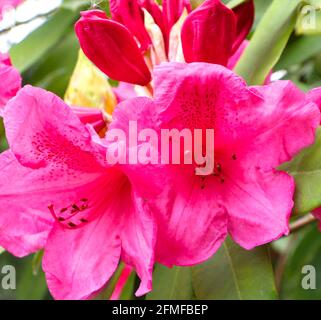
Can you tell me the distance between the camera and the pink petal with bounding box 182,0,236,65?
0.82 m

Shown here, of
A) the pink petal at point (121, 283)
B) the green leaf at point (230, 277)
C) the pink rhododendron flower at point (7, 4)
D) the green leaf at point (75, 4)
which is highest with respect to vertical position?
the pink rhododendron flower at point (7, 4)

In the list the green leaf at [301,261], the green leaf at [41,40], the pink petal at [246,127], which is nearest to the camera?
the pink petal at [246,127]

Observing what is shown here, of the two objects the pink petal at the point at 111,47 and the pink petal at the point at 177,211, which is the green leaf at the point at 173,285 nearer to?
the pink petal at the point at 177,211

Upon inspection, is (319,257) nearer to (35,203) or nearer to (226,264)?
(226,264)

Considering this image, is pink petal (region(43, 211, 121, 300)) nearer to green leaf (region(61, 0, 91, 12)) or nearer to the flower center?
the flower center

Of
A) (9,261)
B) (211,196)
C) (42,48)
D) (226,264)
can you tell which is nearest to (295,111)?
(211,196)

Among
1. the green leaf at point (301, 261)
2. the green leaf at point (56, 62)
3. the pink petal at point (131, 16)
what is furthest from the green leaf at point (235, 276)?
the green leaf at point (56, 62)

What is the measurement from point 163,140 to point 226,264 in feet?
0.85

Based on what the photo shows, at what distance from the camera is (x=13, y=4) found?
4.60 ft

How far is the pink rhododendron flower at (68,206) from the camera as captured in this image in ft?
2.65

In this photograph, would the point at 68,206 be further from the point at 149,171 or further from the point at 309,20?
the point at 309,20

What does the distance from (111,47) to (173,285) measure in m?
0.38

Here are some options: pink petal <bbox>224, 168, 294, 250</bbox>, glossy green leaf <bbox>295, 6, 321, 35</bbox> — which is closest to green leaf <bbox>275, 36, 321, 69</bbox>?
glossy green leaf <bbox>295, 6, 321, 35</bbox>

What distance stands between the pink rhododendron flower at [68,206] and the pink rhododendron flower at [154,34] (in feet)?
0.37
